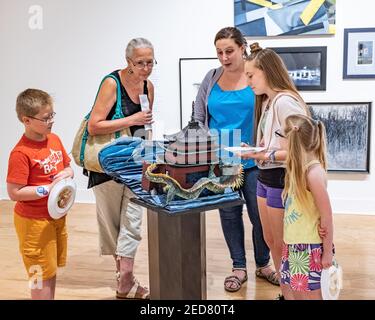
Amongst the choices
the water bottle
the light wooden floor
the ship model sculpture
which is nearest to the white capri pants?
the light wooden floor

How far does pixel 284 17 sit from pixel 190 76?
34.5 inches

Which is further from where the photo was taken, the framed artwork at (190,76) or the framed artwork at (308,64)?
the framed artwork at (190,76)

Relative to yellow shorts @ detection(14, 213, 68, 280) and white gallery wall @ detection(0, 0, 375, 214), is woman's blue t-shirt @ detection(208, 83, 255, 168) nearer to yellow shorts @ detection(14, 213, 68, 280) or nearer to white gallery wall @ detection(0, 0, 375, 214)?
yellow shorts @ detection(14, 213, 68, 280)

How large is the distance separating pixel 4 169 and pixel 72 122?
0.83 m

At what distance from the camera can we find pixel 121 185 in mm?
2762

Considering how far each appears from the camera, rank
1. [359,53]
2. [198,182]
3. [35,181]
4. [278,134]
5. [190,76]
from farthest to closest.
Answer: [190,76] < [359,53] < [35,181] < [278,134] < [198,182]

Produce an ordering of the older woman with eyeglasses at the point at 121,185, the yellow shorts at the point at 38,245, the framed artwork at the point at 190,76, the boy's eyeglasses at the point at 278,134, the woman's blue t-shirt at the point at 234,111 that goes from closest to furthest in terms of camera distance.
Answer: the boy's eyeglasses at the point at 278,134 < the yellow shorts at the point at 38,245 < the older woman with eyeglasses at the point at 121,185 < the woman's blue t-shirt at the point at 234,111 < the framed artwork at the point at 190,76

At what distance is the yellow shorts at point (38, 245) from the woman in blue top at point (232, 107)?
0.88m

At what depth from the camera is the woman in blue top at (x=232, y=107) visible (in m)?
2.59

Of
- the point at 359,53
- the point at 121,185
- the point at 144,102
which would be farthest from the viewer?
the point at 359,53

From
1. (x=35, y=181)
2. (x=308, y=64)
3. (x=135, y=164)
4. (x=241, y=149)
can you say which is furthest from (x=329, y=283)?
(x=308, y=64)

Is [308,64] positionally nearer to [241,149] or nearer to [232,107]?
[232,107]

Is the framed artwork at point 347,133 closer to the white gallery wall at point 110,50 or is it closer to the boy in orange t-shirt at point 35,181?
the white gallery wall at point 110,50

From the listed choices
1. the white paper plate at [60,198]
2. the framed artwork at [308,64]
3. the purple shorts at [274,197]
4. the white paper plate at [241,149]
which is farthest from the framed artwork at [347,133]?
the white paper plate at [60,198]
